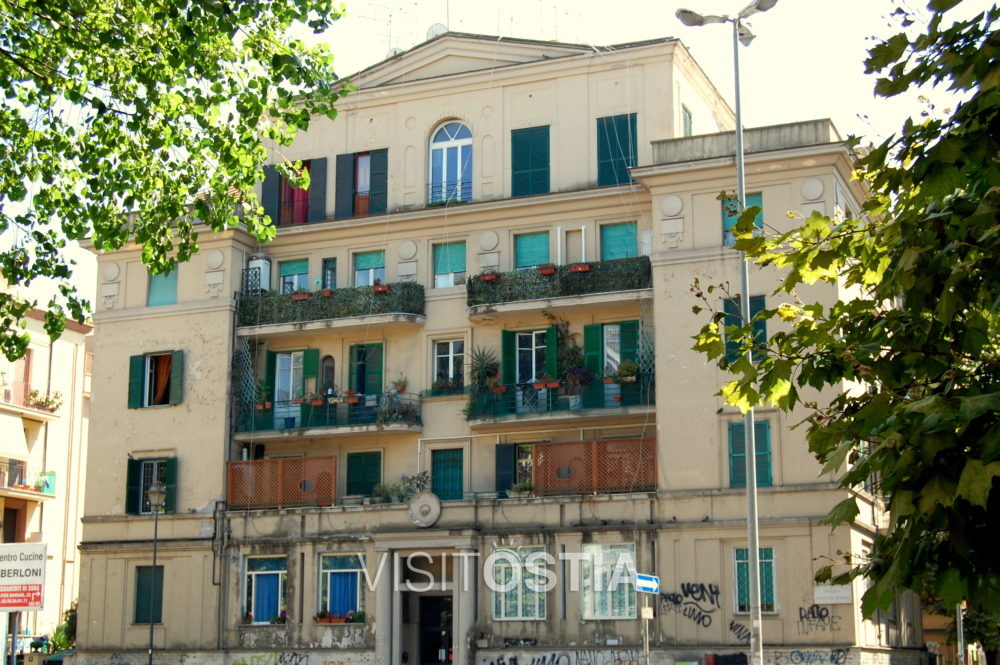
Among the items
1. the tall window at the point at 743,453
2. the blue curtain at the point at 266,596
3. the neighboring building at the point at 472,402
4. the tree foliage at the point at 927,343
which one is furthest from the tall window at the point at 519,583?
the tree foliage at the point at 927,343

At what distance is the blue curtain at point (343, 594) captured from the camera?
37.9 meters

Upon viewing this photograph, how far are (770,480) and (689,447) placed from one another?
87.3 inches

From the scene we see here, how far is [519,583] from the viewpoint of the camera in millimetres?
36125

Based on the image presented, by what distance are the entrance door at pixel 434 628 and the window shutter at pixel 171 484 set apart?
802 centimetres

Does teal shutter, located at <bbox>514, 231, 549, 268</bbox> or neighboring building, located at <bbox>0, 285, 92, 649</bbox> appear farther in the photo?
neighboring building, located at <bbox>0, 285, 92, 649</bbox>

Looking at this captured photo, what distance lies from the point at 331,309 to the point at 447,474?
601 centimetres

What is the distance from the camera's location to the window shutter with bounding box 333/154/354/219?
4172 centimetres

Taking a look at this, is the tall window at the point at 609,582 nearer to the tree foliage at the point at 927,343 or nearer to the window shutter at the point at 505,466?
the window shutter at the point at 505,466

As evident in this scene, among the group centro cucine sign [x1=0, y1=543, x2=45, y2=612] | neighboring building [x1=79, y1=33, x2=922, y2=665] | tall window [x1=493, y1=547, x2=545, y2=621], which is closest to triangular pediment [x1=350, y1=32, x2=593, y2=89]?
neighboring building [x1=79, y1=33, x2=922, y2=665]

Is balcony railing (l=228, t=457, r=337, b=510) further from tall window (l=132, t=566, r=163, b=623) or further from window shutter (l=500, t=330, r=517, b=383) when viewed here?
window shutter (l=500, t=330, r=517, b=383)

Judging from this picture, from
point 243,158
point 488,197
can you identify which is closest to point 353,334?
point 488,197

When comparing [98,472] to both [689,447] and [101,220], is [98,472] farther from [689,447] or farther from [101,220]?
[101,220]

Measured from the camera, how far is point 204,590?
39281 mm

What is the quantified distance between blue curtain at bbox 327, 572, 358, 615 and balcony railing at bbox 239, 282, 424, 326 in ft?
24.8
